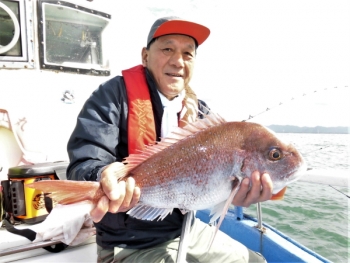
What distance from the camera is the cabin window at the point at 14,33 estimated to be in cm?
413

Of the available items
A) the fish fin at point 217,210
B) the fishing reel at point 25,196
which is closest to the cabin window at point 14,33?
the fishing reel at point 25,196

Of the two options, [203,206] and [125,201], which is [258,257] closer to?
[203,206]

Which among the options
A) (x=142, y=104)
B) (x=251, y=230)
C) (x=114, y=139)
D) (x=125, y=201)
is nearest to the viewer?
(x=125, y=201)

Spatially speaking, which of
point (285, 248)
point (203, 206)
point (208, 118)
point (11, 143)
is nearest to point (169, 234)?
point (203, 206)

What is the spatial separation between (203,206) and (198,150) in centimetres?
36

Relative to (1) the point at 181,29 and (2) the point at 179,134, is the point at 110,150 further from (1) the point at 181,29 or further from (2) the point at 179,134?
(1) the point at 181,29

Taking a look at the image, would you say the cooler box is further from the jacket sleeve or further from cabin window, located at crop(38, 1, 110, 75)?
cabin window, located at crop(38, 1, 110, 75)

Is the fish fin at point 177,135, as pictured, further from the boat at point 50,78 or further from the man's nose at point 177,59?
the boat at point 50,78

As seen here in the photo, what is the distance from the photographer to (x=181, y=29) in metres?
2.37

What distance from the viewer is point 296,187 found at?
1320 cm

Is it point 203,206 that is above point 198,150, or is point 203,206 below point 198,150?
below

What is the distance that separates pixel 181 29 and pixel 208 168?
132 centimetres

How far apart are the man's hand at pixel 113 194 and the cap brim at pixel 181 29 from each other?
1289mm

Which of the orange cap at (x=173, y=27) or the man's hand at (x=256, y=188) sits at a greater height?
the orange cap at (x=173, y=27)
